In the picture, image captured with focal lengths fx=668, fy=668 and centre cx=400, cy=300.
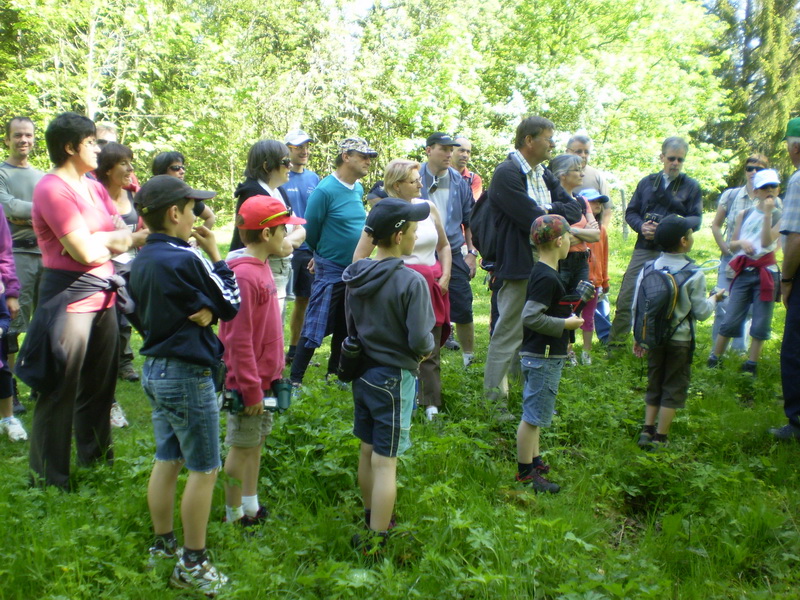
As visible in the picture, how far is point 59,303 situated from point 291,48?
86.0 ft

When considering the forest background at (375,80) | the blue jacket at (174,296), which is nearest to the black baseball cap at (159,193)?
the blue jacket at (174,296)

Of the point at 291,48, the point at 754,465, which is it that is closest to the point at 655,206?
the point at 754,465

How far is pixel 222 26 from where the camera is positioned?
26.8m

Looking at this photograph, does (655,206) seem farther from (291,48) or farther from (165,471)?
(291,48)

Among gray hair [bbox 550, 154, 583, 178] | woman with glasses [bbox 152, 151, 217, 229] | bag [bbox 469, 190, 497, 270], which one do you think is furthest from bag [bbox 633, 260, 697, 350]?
woman with glasses [bbox 152, 151, 217, 229]

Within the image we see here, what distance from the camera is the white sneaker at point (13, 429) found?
4.77 m

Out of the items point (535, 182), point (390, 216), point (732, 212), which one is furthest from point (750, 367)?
point (390, 216)

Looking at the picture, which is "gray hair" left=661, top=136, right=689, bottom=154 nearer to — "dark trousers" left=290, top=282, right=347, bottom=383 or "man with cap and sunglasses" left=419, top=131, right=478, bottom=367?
"man with cap and sunglasses" left=419, top=131, right=478, bottom=367

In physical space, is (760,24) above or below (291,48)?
above

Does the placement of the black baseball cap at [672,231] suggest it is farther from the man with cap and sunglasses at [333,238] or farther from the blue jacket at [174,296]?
the blue jacket at [174,296]

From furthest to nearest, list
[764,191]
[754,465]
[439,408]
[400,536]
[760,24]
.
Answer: [760,24] < [764,191] < [439,408] < [754,465] < [400,536]

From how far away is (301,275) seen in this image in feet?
23.1

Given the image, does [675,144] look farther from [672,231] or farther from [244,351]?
[244,351]

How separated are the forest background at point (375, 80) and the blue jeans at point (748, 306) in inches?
542
